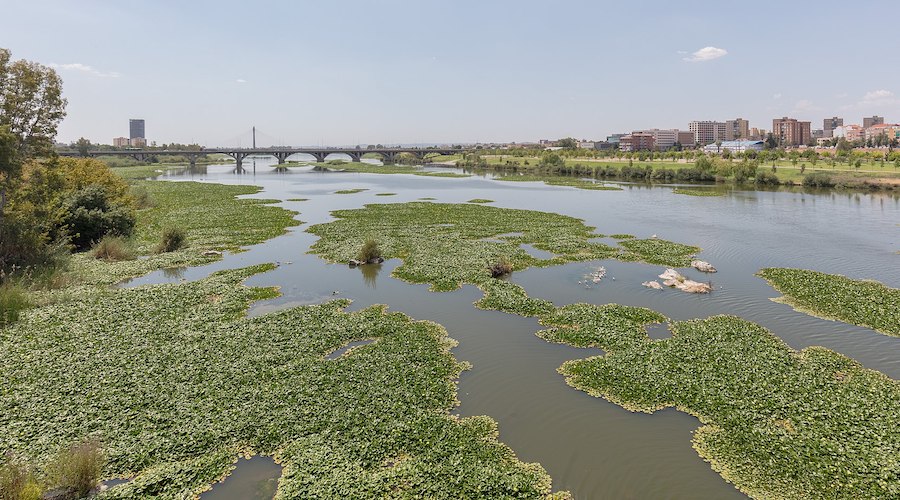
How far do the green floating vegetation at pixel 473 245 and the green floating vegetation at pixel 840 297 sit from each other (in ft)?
21.0

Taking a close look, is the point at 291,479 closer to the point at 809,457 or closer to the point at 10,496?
the point at 10,496

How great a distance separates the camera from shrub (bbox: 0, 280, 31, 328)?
20.5 metres

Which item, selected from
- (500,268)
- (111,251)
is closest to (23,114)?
(111,251)

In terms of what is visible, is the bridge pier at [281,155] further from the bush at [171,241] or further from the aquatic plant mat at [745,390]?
the aquatic plant mat at [745,390]

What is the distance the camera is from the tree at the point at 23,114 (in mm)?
24781

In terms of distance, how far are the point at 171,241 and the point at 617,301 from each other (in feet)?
110

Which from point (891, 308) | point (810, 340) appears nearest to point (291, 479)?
Result: point (810, 340)

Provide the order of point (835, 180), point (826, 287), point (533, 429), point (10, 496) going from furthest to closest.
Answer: point (835, 180) < point (826, 287) < point (533, 429) < point (10, 496)

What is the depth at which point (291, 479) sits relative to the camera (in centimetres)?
1166

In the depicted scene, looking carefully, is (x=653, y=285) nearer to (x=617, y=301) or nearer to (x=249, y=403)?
(x=617, y=301)

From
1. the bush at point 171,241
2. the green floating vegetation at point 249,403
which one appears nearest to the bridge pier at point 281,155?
A: the bush at point 171,241

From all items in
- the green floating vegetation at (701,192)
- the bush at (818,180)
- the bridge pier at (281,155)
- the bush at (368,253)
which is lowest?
the bush at (368,253)

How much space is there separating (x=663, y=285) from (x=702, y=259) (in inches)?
344

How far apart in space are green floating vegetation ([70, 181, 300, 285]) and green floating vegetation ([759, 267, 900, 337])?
37571mm
